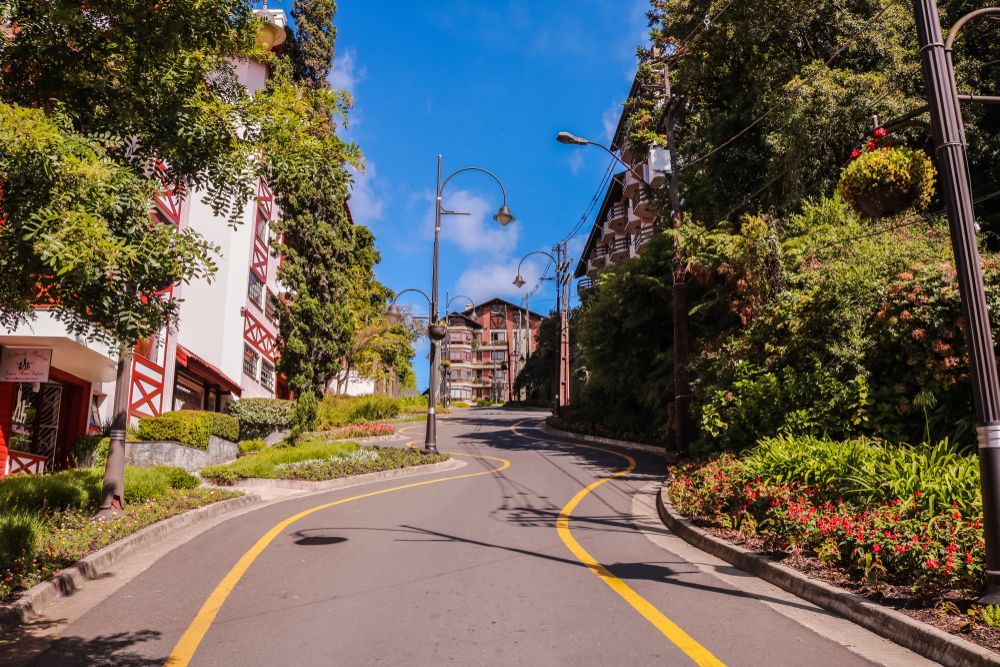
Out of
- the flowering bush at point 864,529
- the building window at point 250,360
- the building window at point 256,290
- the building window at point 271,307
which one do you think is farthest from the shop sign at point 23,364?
the building window at point 271,307

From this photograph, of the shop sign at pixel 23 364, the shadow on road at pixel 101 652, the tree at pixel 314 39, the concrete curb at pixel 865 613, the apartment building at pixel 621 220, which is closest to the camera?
the concrete curb at pixel 865 613

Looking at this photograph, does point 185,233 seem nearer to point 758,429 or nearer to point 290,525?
point 290,525

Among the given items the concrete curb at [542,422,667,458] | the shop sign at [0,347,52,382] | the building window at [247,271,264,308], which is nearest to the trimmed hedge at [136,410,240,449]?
the shop sign at [0,347,52,382]

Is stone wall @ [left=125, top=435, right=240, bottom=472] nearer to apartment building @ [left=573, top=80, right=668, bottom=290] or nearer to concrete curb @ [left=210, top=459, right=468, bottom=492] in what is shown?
concrete curb @ [left=210, top=459, right=468, bottom=492]

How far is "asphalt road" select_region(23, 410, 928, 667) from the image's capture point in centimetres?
468

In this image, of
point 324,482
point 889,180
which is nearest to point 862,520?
point 889,180

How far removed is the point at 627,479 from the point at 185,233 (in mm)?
13297

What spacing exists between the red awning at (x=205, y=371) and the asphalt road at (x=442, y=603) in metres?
14.1

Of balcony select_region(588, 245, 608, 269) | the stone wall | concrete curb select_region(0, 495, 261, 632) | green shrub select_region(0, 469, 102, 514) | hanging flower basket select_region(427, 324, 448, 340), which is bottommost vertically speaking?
concrete curb select_region(0, 495, 261, 632)

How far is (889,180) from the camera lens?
7.38m

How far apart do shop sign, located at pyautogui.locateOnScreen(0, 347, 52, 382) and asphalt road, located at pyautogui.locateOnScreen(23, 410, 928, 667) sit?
24.4 ft

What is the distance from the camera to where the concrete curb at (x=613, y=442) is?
2506 centimetres

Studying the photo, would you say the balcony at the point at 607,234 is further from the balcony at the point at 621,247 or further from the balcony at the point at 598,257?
the balcony at the point at 621,247

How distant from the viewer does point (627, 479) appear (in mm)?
16844
